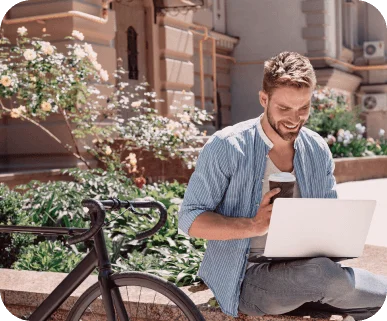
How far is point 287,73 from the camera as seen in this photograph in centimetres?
299

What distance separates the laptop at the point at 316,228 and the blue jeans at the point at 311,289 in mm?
57

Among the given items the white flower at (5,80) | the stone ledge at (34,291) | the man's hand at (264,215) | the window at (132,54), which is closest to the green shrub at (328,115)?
the window at (132,54)

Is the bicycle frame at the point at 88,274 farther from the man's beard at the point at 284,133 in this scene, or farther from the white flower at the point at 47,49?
the white flower at the point at 47,49

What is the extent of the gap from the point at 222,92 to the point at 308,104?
8754 millimetres

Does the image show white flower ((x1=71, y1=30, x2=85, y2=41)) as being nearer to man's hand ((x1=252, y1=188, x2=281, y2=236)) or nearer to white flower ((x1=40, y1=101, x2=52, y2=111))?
white flower ((x1=40, y1=101, x2=52, y2=111))

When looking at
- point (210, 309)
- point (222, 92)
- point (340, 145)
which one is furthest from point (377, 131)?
point (210, 309)

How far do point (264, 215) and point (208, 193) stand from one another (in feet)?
0.95

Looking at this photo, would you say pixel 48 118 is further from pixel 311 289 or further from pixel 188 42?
pixel 311 289

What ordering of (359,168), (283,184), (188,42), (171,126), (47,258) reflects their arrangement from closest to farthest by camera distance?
(283,184) → (47,258) → (171,126) → (188,42) → (359,168)

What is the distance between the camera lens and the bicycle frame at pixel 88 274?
9.35 ft

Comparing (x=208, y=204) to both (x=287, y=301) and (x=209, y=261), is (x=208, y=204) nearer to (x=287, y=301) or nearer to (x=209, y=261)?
(x=209, y=261)

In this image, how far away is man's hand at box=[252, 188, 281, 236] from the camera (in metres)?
2.84

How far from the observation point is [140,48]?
34.9ft

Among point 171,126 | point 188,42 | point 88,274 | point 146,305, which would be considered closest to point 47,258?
point 146,305
